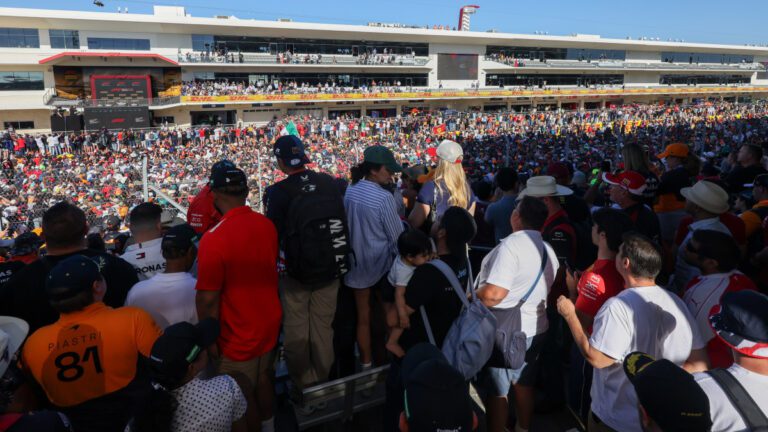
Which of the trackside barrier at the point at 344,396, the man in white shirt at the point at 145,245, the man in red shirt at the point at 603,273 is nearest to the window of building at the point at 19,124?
the man in white shirt at the point at 145,245

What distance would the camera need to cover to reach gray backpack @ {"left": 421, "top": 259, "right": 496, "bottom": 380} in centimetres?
222

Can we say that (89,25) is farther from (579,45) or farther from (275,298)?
(579,45)

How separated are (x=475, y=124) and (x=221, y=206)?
29.7 m

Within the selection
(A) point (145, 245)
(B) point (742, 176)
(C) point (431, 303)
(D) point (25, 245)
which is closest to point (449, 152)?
(C) point (431, 303)

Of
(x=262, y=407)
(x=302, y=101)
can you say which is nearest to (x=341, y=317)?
(x=262, y=407)

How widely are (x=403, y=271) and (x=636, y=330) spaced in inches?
41.2

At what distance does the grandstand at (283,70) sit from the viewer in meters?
26.9

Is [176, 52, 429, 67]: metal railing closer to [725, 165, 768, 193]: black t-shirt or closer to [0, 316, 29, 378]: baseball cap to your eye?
[725, 165, 768, 193]: black t-shirt

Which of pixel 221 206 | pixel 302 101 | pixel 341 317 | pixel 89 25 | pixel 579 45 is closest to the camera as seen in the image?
pixel 221 206

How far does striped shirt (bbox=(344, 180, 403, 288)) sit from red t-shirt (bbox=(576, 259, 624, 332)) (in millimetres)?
1096

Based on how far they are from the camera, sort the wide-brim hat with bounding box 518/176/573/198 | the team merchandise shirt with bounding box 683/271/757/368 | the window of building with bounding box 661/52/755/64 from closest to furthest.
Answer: the team merchandise shirt with bounding box 683/271/757/368
the wide-brim hat with bounding box 518/176/573/198
the window of building with bounding box 661/52/755/64

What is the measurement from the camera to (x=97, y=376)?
1932 millimetres

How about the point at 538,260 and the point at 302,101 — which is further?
the point at 302,101

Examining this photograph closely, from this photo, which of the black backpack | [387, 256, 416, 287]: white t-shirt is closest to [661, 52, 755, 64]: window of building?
the black backpack
